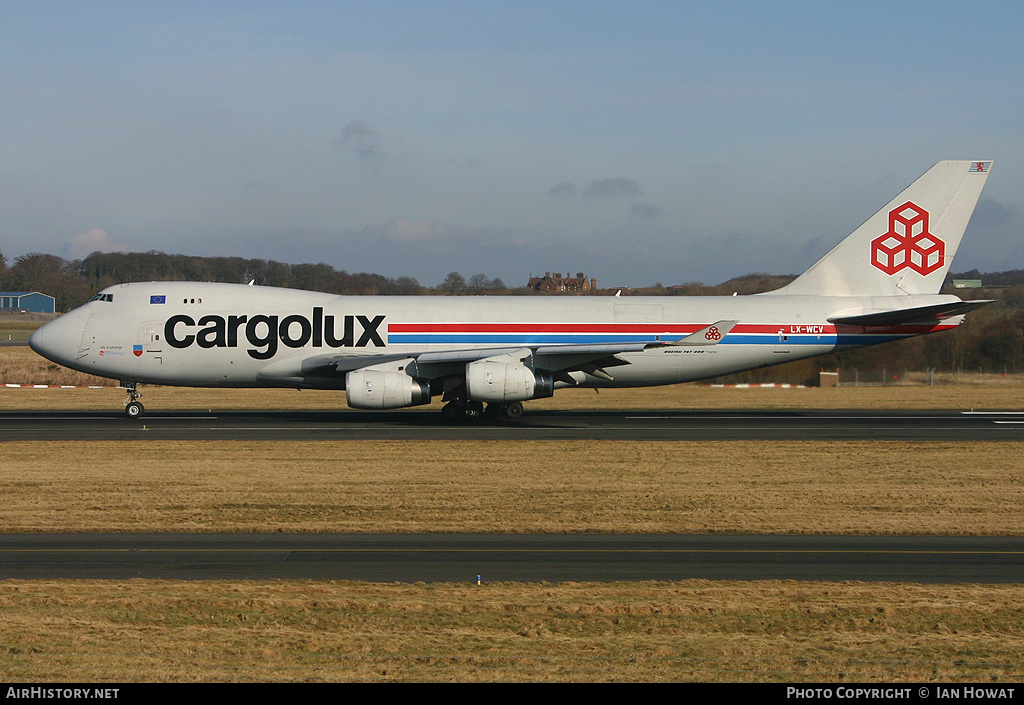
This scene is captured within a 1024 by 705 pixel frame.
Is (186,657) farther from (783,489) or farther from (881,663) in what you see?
(783,489)

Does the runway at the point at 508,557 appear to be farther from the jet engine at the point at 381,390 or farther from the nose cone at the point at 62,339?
the nose cone at the point at 62,339

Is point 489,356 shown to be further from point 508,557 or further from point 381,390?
point 508,557

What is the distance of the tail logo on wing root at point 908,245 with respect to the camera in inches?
1375

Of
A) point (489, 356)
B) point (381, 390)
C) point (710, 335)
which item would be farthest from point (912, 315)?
point (381, 390)

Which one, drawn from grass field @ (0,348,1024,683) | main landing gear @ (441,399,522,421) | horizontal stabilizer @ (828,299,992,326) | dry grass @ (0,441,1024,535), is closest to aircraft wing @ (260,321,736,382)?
main landing gear @ (441,399,522,421)

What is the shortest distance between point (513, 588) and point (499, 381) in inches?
760

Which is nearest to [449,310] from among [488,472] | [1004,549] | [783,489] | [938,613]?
[488,472]

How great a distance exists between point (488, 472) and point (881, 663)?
1317 centimetres

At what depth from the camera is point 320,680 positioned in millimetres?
7914

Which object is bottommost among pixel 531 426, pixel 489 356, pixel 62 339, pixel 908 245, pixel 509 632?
pixel 509 632

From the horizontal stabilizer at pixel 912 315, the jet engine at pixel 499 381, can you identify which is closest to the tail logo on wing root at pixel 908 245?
the horizontal stabilizer at pixel 912 315

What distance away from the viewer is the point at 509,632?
9328 millimetres

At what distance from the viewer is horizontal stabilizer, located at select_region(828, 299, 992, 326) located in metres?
32.2

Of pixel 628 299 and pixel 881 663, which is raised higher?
pixel 628 299
